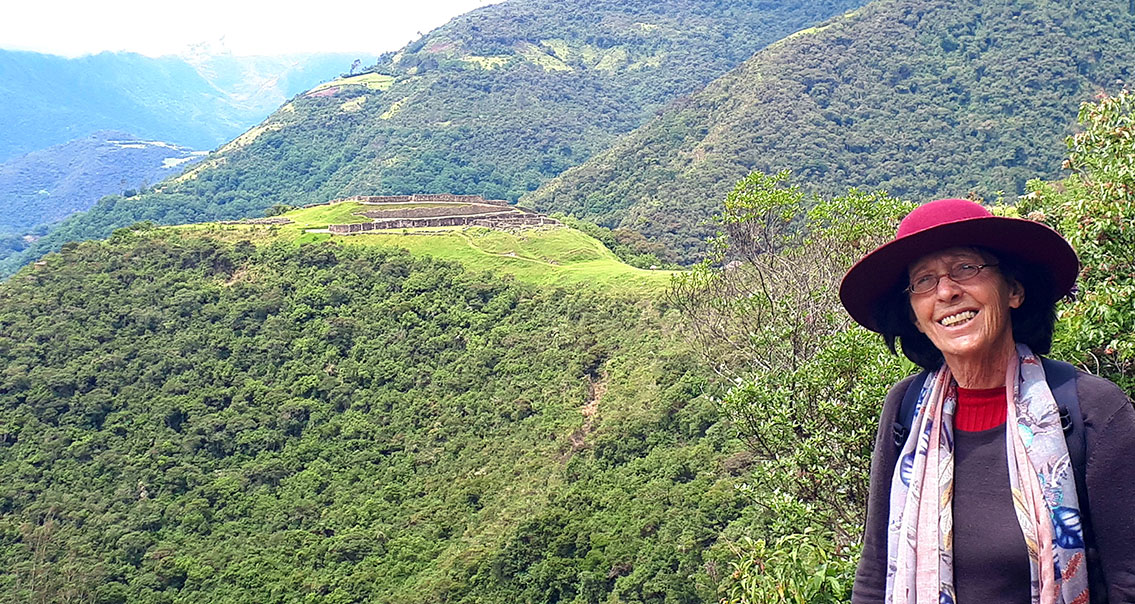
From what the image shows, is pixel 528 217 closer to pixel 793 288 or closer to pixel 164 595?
pixel 164 595

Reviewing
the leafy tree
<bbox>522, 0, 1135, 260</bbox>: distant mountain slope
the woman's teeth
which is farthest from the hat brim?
<bbox>522, 0, 1135, 260</bbox>: distant mountain slope

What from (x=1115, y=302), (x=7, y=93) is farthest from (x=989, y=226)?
(x=7, y=93)

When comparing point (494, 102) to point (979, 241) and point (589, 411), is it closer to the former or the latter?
point (589, 411)

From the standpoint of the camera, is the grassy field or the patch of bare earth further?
the grassy field

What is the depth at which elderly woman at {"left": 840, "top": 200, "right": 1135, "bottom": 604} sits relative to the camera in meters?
1.81

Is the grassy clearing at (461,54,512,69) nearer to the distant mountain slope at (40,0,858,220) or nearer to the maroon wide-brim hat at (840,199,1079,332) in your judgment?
the distant mountain slope at (40,0,858,220)

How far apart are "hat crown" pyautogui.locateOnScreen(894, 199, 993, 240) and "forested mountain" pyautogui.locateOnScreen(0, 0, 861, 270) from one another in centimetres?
7988

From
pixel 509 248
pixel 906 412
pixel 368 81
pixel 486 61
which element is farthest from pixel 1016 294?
pixel 368 81

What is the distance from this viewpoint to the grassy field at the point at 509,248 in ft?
94.1

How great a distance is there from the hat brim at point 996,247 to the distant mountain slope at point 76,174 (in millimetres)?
137547

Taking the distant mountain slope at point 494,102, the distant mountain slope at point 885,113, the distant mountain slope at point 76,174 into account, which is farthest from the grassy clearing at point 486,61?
the distant mountain slope at point 76,174

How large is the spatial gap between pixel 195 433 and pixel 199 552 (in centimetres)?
533

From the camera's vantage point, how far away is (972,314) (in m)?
2.13

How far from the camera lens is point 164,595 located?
19.7m
